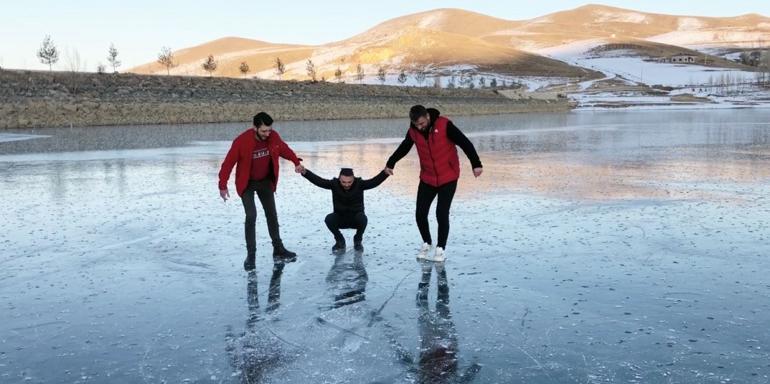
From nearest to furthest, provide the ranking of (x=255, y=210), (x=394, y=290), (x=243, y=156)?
(x=394, y=290) → (x=243, y=156) → (x=255, y=210)

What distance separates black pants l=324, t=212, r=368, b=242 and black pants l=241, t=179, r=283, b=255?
694 millimetres

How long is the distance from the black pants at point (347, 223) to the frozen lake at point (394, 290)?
234 mm

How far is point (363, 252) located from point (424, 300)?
1940mm

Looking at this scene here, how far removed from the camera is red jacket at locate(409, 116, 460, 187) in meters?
6.86

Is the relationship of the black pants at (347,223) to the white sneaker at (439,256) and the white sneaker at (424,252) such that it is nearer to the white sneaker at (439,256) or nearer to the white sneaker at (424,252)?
the white sneaker at (424,252)

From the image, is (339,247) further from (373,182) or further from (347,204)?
(373,182)

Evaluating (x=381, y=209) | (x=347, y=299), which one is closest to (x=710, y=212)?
(x=381, y=209)

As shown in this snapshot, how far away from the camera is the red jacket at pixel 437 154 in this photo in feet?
22.5

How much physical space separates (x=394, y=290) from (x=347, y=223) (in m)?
1.95

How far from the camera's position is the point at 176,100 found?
44781 millimetres

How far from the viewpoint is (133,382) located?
160 inches

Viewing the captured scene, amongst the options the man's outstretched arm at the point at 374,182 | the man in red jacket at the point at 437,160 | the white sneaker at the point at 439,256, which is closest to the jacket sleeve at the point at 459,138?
the man in red jacket at the point at 437,160

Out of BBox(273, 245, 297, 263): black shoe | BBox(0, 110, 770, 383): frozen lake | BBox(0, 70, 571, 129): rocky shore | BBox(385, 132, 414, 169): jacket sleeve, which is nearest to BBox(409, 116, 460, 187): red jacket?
BBox(385, 132, 414, 169): jacket sleeve

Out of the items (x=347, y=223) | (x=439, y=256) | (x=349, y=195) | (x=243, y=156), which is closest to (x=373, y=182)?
(x=349, y=195)
